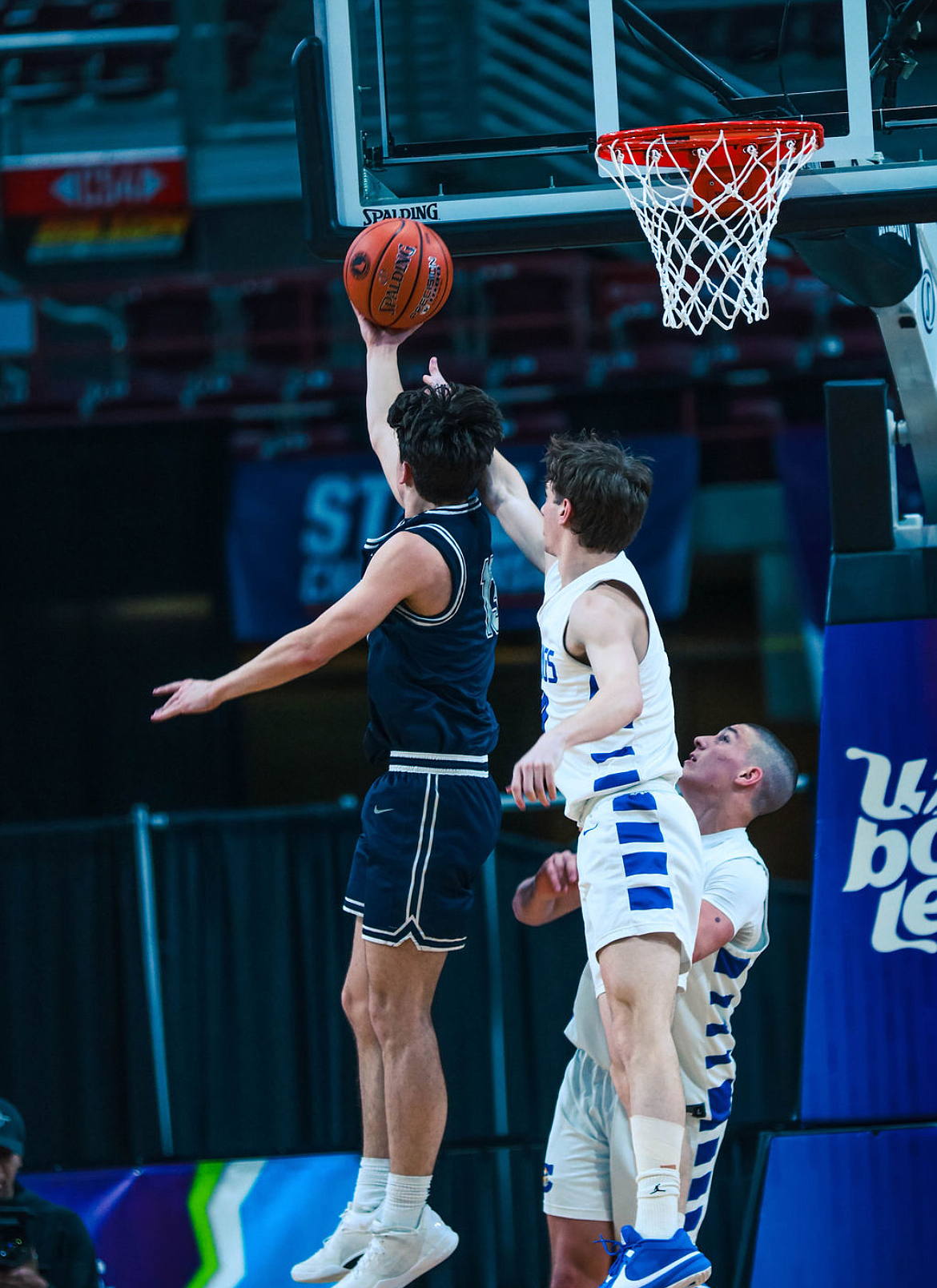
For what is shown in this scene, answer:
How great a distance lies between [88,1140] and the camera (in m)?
6.81

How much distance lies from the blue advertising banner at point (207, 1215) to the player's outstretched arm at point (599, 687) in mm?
3339

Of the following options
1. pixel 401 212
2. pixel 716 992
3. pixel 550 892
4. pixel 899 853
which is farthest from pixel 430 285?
pixel 899 853

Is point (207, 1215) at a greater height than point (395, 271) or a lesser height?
lesser

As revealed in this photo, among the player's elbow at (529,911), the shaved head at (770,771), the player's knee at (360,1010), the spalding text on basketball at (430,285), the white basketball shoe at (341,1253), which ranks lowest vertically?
the white basketball shoe at (341,1253)

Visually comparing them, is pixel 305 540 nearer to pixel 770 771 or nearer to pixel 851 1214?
pixel 851 1214

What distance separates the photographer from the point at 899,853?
5.88m

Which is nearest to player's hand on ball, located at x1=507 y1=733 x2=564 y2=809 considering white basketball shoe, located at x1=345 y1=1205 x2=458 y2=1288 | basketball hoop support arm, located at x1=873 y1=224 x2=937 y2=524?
white basketball shoe, located at x1=345 y1=1205 x2=458 y2=1288

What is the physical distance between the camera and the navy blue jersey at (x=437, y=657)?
4.30 metres

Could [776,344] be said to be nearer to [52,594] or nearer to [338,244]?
[52,594]

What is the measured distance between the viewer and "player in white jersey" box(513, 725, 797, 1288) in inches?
194

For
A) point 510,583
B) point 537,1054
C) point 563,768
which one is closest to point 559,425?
point 510,583

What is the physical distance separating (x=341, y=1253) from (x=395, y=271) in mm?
2684

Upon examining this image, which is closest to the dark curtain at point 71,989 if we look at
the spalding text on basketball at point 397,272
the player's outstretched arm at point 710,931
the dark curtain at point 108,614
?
the player's outstretched arm at point 710,931

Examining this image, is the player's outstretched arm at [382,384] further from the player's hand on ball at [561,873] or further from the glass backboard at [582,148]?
the player's hand on ball at [561,873]
